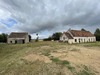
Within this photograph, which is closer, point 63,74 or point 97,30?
point 63,74

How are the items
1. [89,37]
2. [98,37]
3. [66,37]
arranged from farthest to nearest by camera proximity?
[98,37], [89,37], [66,37]

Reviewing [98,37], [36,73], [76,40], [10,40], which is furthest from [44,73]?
[98,37]

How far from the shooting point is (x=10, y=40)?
93.0 feet

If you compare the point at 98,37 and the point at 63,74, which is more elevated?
the point at 98,37

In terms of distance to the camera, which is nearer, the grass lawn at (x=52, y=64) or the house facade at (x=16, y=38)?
the grass lawn at (x=52, y=64)

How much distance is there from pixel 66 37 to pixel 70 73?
24.1 metres

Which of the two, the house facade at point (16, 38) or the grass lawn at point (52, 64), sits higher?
the house facade at point (16, 38)

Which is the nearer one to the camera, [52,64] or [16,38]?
[52,64]

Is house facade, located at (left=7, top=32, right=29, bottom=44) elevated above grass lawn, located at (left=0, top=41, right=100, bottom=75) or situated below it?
above

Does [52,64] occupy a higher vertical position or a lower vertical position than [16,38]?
lower

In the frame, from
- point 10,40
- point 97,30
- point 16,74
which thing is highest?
point 97,30

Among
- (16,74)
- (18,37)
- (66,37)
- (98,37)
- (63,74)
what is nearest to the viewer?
(63,74)

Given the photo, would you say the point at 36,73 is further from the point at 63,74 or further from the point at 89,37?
the point at 89,37

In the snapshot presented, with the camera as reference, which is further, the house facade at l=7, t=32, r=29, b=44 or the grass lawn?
the house facade at l=7, t=32, r=29, b=44
